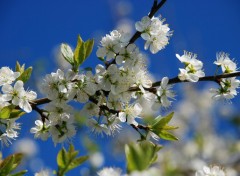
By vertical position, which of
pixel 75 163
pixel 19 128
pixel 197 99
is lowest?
pixel 75 163

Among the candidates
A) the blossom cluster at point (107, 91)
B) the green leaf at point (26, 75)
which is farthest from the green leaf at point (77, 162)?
the green leaf at point (26, 75)

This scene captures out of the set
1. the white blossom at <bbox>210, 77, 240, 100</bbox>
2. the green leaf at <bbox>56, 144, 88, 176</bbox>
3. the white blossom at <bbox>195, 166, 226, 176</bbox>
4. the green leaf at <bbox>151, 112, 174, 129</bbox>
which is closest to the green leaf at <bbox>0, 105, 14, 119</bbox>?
the green leaf at <bbox>56, 144, 88, 176</bbox>

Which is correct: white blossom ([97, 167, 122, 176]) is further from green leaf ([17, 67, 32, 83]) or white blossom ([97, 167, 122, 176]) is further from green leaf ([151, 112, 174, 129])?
green leaf ([17, 67, 32, 83])

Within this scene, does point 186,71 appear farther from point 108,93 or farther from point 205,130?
point 205,130

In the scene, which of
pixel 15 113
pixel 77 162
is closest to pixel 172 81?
pixel 77 162

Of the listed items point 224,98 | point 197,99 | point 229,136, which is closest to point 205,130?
point 229,136

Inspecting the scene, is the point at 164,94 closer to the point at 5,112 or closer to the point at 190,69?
the point at 190,69

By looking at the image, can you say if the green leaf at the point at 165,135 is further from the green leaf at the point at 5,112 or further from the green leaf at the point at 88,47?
the green leaf at the point at 5,112
